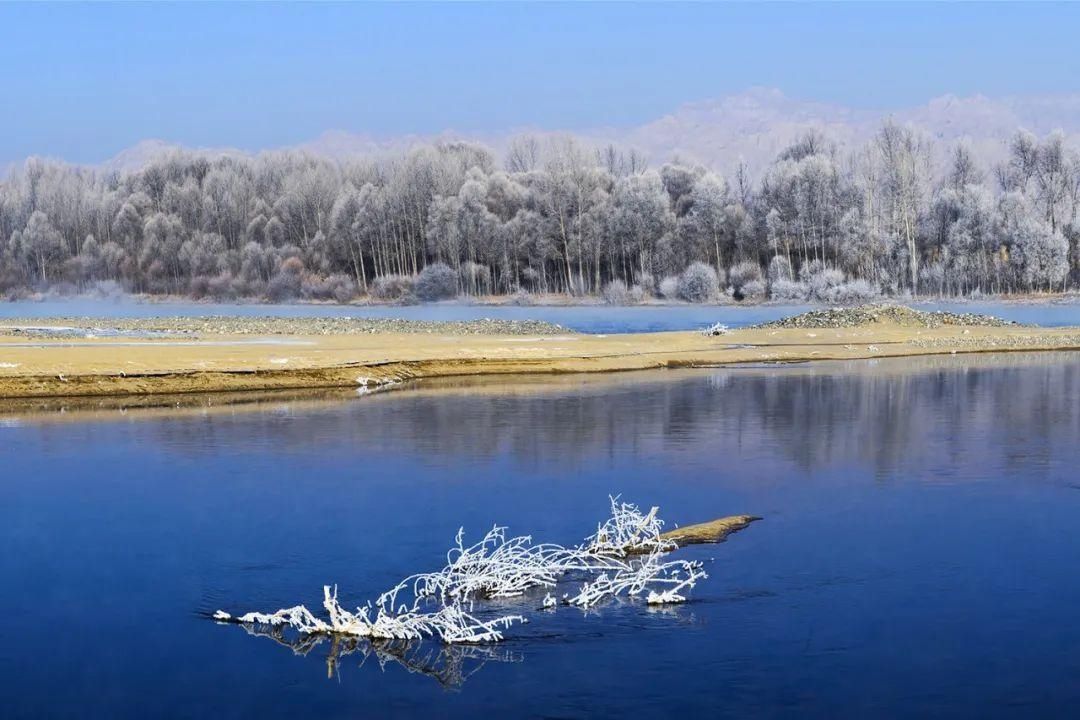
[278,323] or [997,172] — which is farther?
[997,172]

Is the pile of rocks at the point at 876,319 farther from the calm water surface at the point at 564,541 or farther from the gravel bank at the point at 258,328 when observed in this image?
the calm water surface at the point at 564,541

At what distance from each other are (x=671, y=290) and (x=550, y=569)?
66713mm

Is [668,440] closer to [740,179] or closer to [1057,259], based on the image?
[1057,259]

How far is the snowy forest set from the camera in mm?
74688

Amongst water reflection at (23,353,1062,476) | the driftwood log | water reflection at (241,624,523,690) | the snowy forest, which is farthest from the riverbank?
the snowy forest

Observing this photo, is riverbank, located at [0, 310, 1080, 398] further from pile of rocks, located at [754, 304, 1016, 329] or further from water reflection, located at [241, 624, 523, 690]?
water reflection, located at [241, 624, 523, 690]

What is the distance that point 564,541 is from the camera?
1273cm

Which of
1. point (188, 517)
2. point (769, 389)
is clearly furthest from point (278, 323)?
point (188, 517)

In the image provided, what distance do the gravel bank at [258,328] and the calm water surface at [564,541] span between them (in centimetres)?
2004

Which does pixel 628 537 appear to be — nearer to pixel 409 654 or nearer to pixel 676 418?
pixel 409 654

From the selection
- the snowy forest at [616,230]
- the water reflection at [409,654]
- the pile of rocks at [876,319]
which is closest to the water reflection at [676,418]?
the water reflection at [409,654]

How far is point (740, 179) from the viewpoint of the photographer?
8681 centimetres

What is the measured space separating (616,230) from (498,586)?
236 feet

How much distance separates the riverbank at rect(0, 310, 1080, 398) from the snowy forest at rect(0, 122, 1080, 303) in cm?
2620
